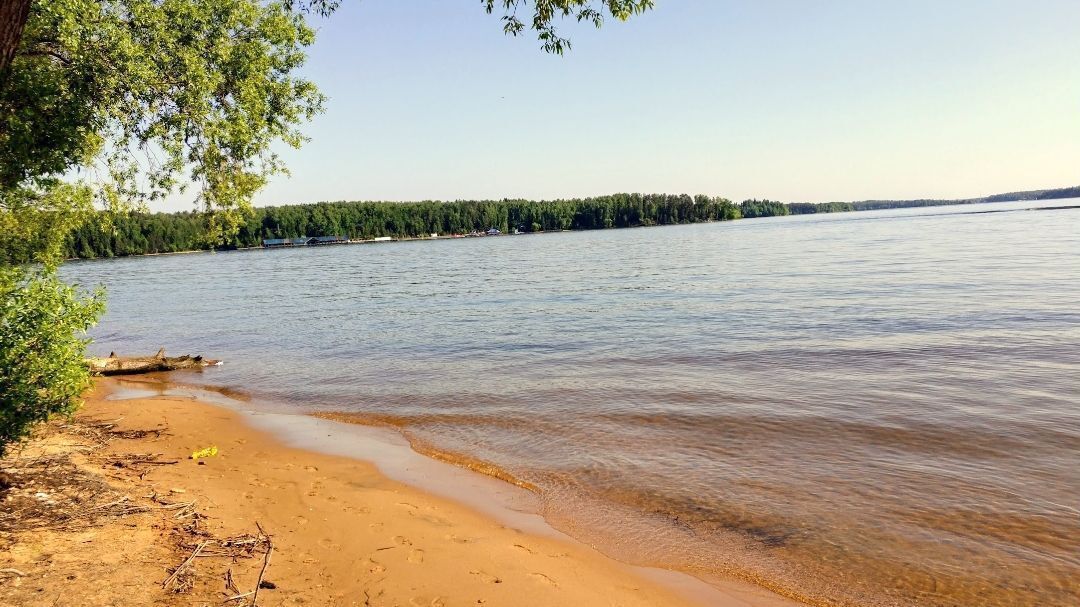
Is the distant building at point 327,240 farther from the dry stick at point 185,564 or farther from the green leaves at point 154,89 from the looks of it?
the dry stick at point 185,564

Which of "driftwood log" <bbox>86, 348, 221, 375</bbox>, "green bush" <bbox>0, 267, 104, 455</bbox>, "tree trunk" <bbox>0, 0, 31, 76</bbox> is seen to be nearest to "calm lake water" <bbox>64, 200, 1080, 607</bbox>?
"driftwood log" <bbox>86, 348, 221, 375</bbox>

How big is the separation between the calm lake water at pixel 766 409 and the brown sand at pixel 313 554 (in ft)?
3.25

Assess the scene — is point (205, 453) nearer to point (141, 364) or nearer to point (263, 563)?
point (263, 563)

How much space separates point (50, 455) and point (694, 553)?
27.1 feet

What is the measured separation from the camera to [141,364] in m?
18.5

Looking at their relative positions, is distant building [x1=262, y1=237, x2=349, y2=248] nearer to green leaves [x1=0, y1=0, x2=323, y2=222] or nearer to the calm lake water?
the calm lake water

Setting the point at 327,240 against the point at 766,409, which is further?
the point at 327,240

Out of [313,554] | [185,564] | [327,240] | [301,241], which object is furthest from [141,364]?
[327,240]

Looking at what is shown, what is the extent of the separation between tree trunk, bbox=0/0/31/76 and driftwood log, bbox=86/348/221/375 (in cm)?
1610

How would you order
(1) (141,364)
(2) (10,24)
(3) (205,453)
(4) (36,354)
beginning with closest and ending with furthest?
(2) (10,24)
(4) (36,354)
(3) (205,453)
(1) (141,364)

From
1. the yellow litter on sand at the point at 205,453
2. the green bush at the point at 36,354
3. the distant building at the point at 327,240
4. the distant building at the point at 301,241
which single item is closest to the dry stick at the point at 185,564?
the green bush at the point at 36,354

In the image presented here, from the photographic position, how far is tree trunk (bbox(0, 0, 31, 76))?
147 inches

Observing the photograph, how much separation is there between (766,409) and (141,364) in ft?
58.7

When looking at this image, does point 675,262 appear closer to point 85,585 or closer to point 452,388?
point 452,388
